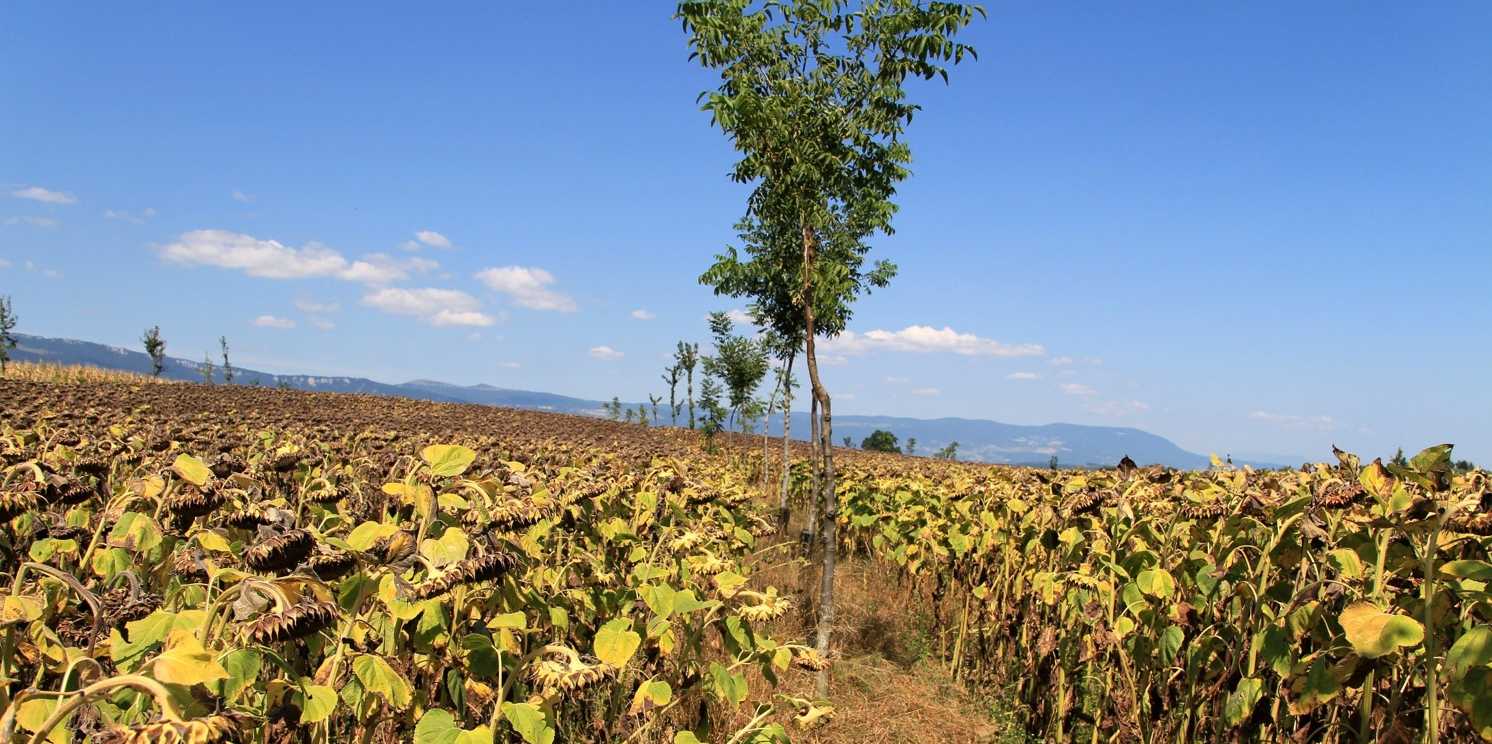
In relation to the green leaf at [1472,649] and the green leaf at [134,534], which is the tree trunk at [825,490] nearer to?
the green leaf at [1472,649]

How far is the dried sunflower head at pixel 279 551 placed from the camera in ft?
5.62

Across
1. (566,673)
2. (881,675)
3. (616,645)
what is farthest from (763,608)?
(881,675)

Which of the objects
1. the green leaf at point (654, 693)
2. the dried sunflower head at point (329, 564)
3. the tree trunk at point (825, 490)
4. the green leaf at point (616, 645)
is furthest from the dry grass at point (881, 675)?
the dried sunflower head at point (329, 564)

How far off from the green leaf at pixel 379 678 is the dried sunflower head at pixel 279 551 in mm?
368

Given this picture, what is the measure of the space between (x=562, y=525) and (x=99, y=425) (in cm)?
726

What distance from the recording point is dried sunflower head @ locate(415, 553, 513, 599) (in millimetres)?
1854

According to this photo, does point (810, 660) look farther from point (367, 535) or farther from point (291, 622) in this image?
point (291, 622)

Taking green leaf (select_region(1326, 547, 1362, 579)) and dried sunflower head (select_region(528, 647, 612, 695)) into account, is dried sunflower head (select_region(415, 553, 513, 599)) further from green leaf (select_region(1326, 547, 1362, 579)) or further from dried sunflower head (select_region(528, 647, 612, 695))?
green leaf (select_region(1326, 547, 1362, 579))

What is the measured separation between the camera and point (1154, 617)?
4.39 m

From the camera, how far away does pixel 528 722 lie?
6.66 ft

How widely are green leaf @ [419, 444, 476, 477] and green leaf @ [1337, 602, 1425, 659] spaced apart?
7.90 ft

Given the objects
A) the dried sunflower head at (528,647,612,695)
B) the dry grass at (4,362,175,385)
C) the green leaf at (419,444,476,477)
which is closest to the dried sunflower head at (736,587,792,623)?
the dried sunflower head at (528,647,612,695)

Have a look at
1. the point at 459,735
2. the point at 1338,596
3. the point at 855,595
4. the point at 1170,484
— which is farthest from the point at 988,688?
the point at 459,735

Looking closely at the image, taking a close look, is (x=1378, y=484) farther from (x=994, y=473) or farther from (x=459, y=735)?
(x=994, y=473)
